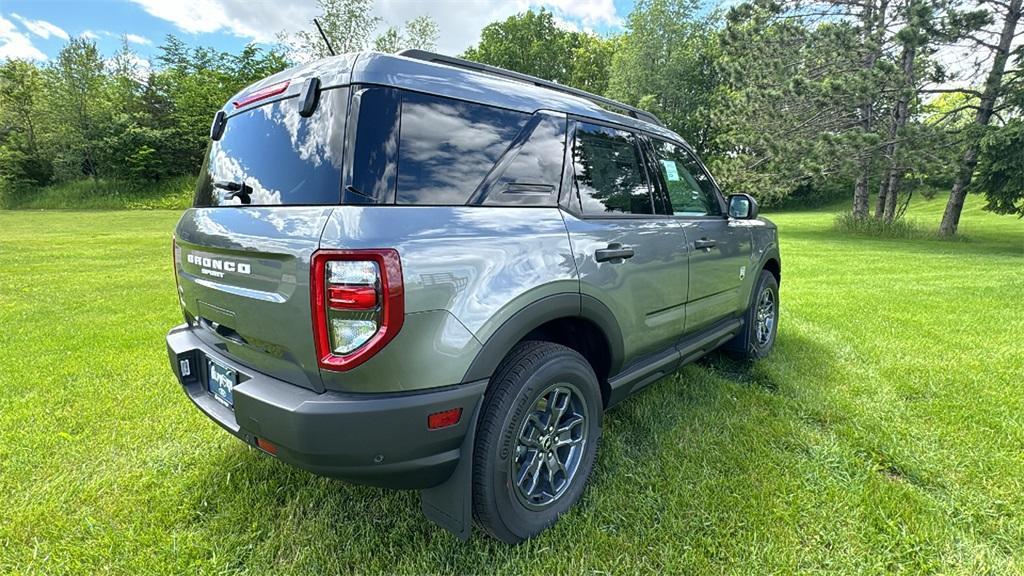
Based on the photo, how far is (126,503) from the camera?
2.17 meters

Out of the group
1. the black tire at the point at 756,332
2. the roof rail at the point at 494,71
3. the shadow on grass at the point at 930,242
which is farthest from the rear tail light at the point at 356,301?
the shadow on grass at the point at 930,242

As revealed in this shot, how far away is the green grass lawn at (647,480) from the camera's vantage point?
1.90m

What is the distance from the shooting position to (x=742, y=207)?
3.47 m

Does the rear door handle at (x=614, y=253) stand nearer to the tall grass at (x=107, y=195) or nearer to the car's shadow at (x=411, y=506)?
the car's shadow at (x=411, y=506)

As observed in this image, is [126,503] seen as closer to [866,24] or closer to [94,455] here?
[94,455]

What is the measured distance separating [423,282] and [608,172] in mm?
1351

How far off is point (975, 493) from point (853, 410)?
34.0 inches

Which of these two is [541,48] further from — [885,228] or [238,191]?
[238,191]

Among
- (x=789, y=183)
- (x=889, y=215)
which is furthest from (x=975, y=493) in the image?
(x=889, y=215)

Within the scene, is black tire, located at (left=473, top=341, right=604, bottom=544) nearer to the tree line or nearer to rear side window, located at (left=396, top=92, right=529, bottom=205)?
rear side window, located at (left=396, top=92, right=529, bottom=205)

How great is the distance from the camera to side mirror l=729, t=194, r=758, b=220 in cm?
346

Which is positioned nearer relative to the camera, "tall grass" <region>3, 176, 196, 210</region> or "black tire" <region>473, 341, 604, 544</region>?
"black tire" <region>473, 341, 604, 544</region>

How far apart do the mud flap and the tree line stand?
15132 mm

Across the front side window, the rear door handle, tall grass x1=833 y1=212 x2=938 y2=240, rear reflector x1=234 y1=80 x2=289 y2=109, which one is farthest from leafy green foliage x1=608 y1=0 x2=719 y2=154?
rear reflector x1=234 y1=80 x2=289 y2=109
